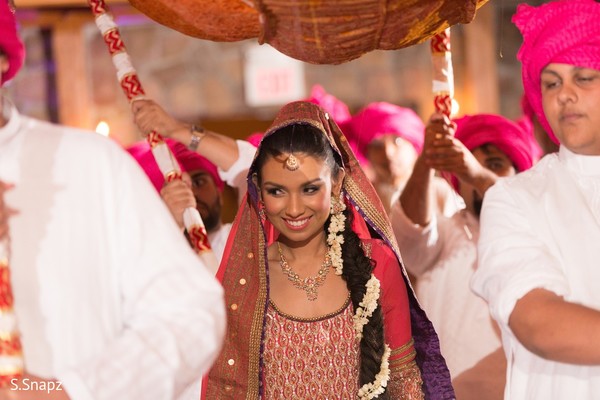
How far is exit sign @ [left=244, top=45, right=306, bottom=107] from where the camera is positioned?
30.4ft

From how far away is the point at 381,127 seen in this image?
5164mm

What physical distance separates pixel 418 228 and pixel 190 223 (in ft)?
4.08

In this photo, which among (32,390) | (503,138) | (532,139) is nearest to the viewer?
(32,390)

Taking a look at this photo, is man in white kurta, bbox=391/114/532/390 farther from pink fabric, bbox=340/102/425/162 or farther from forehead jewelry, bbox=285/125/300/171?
pink fabric, bbox=340/102/425/162

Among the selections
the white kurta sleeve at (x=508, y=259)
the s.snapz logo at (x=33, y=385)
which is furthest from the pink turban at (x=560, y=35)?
the s.snapz logo at (x=33, y=385)

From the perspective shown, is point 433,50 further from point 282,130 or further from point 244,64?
point 244,64

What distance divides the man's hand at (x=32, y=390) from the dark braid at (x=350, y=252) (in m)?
1.33

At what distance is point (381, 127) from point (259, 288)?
231 cm

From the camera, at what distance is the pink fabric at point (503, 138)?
4.09 meters

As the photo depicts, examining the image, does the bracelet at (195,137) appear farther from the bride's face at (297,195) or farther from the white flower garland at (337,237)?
the white flower garland at (337,237)

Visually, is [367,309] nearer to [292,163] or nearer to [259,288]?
[259,288]

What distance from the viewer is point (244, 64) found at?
30.8ft

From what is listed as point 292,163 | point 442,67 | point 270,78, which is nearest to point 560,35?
point 442,67

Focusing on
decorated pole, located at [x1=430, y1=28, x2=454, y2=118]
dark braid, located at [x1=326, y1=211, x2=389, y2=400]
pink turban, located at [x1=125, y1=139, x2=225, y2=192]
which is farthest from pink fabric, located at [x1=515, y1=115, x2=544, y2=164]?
dark braid, located at [x1=326, y1=211, x2=389, y2=400]
